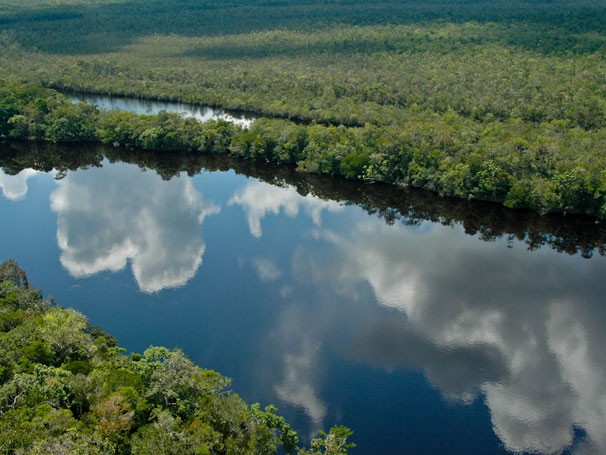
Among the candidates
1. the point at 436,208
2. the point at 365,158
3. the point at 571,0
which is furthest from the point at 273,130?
the point at 571,0

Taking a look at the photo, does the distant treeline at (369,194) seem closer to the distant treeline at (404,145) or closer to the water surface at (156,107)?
the distant treeline at (404,145)

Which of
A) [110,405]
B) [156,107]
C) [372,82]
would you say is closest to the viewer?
[110,405]

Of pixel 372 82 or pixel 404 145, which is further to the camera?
pixel 372 82

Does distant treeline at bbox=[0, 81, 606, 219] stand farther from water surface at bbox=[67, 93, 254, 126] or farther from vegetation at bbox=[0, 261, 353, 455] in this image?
vegetation at bbox=[0, 261, 353, 455]

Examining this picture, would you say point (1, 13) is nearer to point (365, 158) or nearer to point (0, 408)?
point (365, 158)

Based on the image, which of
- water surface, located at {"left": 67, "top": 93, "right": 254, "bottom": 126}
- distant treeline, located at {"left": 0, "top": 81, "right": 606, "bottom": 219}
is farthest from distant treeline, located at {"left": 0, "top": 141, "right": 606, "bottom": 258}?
water surface, located at {"left": 67, "top": 93, "right": 254, "bottom": 126}

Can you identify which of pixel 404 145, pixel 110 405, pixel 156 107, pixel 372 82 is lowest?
pixel 110 405

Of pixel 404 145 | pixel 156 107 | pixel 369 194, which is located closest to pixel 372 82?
pixel 404 145

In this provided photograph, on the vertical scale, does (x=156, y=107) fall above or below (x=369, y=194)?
above

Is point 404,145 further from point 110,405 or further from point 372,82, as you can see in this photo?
point 110,405
